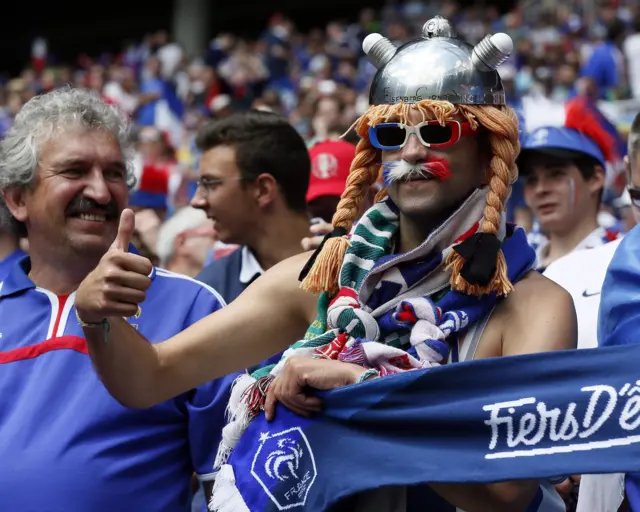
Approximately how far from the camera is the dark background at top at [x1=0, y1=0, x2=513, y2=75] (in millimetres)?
31344

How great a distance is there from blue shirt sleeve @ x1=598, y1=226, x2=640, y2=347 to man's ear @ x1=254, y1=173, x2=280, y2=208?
2.21m

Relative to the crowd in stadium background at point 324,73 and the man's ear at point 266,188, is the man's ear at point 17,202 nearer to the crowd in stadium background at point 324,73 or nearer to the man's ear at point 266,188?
the man's ear at point 266,188

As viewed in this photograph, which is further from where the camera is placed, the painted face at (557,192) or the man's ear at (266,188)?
the painted face at (557,192)

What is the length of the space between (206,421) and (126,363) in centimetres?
44

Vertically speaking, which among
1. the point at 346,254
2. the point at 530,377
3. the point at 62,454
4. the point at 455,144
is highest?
the point at 455,144

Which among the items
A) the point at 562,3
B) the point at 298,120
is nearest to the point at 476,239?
the point at 298,120

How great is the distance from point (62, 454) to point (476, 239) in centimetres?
132

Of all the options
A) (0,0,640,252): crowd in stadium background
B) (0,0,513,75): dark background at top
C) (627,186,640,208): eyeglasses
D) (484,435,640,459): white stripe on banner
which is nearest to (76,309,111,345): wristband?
(484,435,640,459): white stripe on banner

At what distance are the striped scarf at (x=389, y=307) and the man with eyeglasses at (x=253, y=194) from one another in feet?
5.94

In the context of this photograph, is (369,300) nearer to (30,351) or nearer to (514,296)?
(514,296)

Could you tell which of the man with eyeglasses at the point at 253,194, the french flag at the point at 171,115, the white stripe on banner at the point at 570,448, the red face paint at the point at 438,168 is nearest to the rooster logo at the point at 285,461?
the white stripe on banner at the point at 570,448

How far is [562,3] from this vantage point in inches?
869

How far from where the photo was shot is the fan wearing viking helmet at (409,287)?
279 cm

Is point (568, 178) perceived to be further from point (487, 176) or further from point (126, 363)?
point (126, 363)
